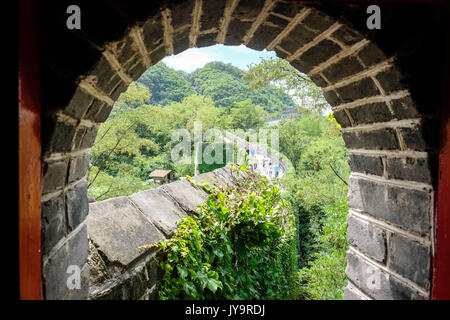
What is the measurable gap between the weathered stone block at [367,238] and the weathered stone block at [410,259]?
0.17ft

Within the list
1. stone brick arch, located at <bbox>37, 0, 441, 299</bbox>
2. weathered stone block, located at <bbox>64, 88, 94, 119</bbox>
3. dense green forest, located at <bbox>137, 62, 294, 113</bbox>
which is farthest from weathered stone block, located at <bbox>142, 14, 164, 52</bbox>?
dense green forest, located at <bbox>137, 62, 294, 113</bbox>

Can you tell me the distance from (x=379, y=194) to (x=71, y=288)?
1290 millimetres

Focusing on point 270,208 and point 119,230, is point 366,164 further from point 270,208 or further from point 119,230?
point 270,208

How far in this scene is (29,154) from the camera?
2.15 feet

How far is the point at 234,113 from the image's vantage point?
120 feet

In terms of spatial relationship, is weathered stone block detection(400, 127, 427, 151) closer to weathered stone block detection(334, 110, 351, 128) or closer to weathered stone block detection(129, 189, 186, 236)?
weathered stone block detection(334, 110, 351, 128)

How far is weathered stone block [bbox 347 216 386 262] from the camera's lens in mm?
1083

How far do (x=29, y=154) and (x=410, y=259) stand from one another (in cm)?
131

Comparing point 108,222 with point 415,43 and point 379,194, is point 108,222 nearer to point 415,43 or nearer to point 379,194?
point 379,194

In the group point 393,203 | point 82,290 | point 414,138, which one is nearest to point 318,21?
point 414,138

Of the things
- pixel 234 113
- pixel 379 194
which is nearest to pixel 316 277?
pixel 379 194

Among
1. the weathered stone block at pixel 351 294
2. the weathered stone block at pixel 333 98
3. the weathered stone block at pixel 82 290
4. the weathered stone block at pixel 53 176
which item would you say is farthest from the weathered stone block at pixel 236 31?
the weathered stone block at pixel 351 294

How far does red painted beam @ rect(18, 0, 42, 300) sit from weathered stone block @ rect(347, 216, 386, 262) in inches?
49.9
